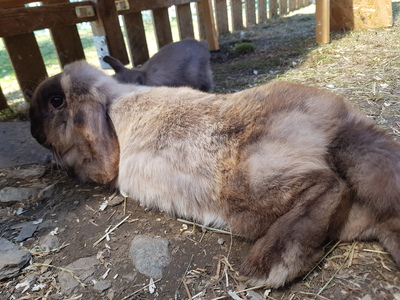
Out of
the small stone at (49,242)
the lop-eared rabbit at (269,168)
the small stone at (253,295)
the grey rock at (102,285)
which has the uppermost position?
the lop-eared rabbit at (269,168)

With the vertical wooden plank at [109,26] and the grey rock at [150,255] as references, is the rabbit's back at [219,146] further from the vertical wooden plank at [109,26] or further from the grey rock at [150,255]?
the vertical wooden plank at [109,26]

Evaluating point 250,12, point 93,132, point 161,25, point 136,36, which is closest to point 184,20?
point 161,25

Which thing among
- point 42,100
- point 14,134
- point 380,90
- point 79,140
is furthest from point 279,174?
point 14,134

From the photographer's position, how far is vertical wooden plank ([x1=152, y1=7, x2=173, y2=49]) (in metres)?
5.78

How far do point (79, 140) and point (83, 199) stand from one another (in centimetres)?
41

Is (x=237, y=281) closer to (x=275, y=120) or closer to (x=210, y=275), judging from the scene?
(x=210, y=275)

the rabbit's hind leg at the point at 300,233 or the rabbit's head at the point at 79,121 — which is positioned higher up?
the rabbit's head at the point at 79,121

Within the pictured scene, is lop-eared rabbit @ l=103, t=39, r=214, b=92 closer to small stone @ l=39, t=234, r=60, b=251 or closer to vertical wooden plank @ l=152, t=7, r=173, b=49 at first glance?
vertical wooden plank @ l=152, t=7, r=173, b=49

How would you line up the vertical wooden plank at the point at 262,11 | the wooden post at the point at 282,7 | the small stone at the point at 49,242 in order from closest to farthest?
the small stone at the point at 49,242 < the vertical wooden plank at the point at 262,11 < the wooden post at the point at 282,7

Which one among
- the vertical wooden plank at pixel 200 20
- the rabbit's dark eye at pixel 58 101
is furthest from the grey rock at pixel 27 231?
the vertical wooden plank at pixel 200 20

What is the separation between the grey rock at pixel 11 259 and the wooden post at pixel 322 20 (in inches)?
198

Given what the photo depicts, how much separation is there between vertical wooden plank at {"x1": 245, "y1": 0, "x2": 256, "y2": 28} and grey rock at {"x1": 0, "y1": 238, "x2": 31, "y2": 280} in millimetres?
7875

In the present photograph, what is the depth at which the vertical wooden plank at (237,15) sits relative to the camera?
26.2 feet

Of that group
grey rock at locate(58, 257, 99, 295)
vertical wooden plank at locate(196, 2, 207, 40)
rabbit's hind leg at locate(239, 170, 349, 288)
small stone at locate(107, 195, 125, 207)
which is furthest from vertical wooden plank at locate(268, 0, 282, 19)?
grey rock at locate(58, 257, 99, 295)
